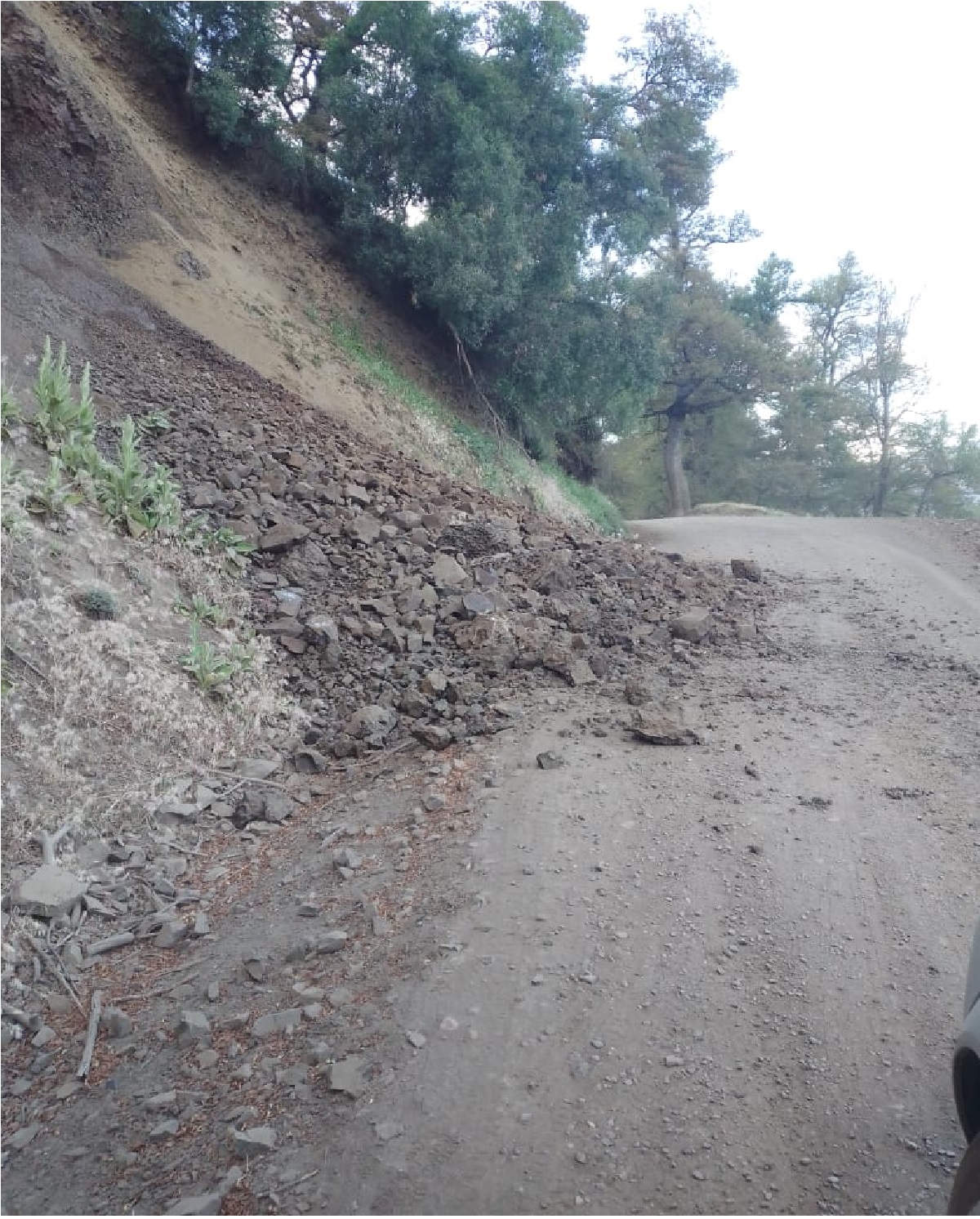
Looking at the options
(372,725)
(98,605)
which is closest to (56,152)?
(98,605)

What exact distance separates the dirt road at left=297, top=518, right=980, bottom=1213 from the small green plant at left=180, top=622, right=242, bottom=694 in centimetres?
182

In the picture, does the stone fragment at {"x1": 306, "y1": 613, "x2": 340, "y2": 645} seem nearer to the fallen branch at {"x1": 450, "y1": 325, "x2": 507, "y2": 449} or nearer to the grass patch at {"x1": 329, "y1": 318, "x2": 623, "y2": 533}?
the grass patch at {"x1": 329, "y1": 318, "x2": 623, "y2": 533}

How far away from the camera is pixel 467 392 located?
15461 mm

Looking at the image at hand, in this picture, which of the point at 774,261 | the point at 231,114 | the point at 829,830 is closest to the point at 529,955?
the point at 829,830

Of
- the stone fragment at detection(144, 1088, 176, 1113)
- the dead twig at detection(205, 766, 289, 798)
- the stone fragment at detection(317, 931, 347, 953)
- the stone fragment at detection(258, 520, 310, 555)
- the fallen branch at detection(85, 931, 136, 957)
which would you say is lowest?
the stone fragment at detection(144, 1088, 176, 1113)

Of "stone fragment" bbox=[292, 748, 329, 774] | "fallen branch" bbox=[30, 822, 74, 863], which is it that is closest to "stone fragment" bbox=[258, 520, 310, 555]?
"stone fragment" bbox=[292, 748, 329, 774]

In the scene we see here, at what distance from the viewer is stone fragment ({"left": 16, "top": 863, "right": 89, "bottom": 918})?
149 inches

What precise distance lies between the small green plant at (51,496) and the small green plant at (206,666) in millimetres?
1099

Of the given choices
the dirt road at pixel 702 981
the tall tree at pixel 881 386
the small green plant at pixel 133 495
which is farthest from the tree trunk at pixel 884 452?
the small green plant at pixel 133 495

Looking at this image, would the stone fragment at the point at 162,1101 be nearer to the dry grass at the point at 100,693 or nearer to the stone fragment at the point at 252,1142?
the stone fragment at the point at 252,1142

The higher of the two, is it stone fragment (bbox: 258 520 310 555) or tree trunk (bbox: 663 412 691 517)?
tree trunk (bbox: 663 412 691 517)

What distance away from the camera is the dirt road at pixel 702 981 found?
2559mm

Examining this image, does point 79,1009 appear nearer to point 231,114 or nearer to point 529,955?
point 529,955

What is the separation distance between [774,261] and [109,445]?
2535 centimetres
